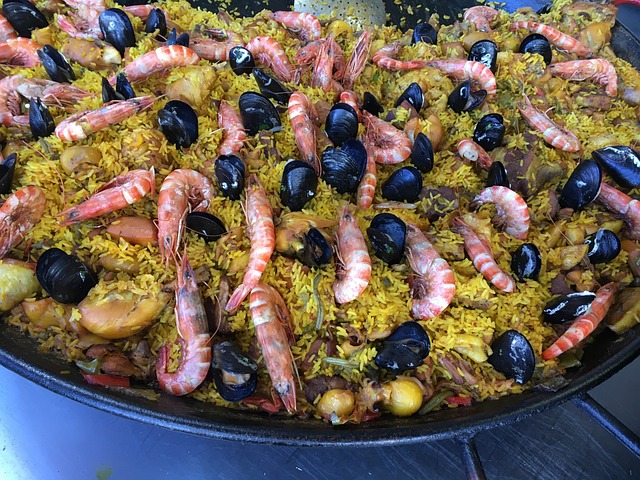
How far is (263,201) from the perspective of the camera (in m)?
2.12

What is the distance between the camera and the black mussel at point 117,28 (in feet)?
9.14

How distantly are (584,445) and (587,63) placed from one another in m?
2.46

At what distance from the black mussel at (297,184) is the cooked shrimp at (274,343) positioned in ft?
1.51

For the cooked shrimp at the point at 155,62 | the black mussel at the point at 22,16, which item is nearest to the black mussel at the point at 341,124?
the cooked shrimp at the point at 155,62

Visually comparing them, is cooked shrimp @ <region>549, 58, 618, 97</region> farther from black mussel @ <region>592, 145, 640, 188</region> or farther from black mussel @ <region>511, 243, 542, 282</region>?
black mussel @ <region>511, 243, 542, 282</region>

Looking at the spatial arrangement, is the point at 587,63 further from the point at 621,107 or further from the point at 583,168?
the point at 583,168

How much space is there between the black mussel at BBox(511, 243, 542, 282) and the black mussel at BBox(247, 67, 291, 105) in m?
1.48

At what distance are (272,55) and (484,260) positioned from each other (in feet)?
6.02

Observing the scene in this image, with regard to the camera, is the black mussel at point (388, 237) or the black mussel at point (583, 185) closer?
the black mussel at point (388, 237)

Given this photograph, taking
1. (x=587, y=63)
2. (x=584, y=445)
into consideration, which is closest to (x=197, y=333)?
(x=584, y=445)

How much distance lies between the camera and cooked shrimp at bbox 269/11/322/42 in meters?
3.38

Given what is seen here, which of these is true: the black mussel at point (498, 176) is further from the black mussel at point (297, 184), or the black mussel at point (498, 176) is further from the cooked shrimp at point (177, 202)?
the cooked shrimp at point (177, 202)

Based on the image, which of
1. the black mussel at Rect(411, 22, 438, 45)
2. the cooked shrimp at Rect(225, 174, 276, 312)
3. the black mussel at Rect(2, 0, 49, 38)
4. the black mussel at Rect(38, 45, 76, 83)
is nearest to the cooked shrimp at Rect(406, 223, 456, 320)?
the cooked shrimp at Rect(225, 174, 276, 312)

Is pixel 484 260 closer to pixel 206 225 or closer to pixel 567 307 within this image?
pixel 567 307
